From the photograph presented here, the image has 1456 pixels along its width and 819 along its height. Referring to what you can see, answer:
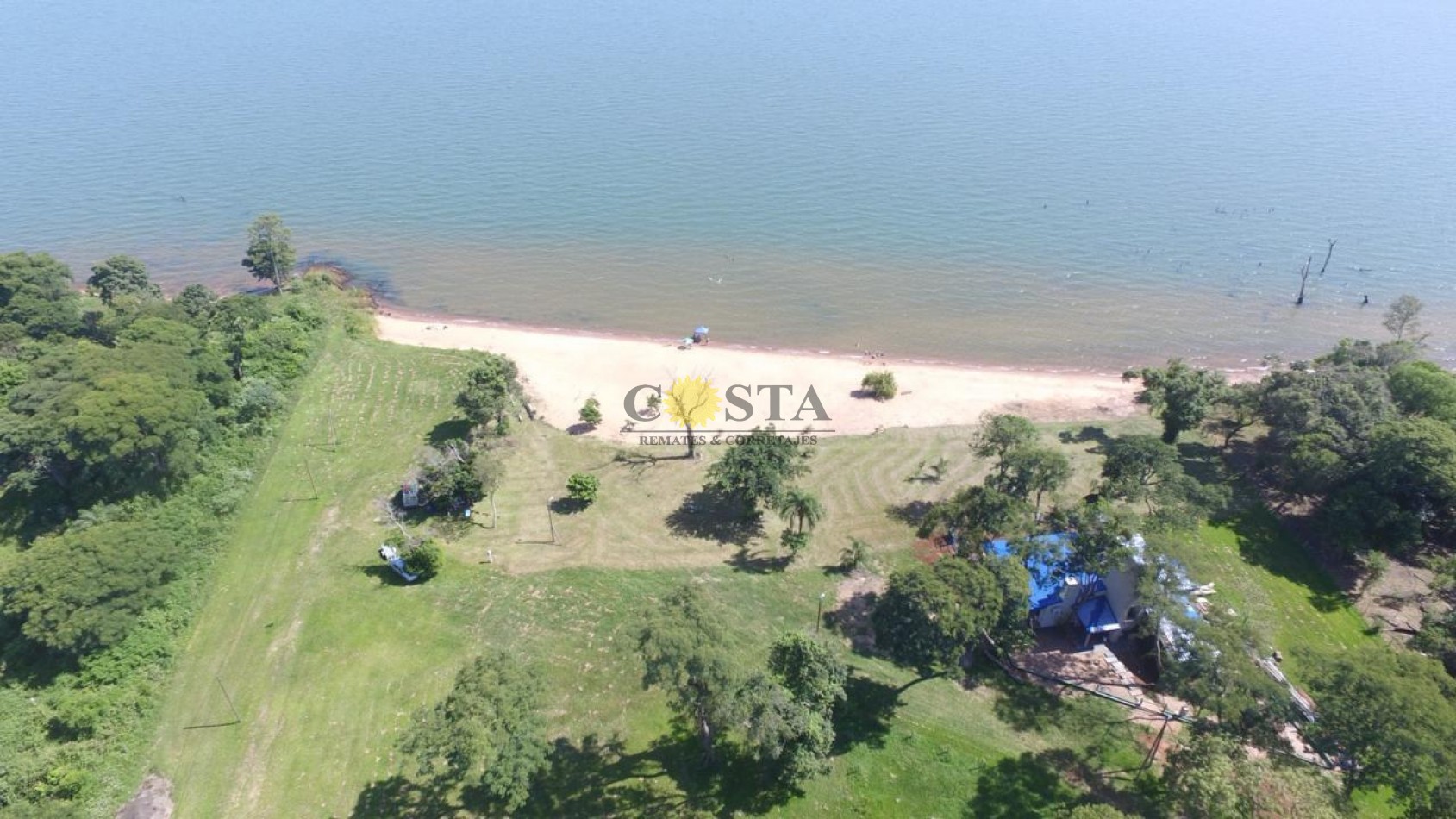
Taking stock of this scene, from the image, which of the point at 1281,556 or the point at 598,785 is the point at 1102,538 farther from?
the point at 598,785

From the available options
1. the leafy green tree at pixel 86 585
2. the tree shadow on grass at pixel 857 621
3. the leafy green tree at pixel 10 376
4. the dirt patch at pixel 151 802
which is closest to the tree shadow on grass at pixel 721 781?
the tree shadow on grass at pixel 857 621

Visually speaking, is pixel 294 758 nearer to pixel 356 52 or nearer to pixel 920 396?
pixel 920 396

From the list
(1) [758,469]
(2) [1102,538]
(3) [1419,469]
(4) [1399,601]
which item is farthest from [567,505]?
(3) [1419,469]

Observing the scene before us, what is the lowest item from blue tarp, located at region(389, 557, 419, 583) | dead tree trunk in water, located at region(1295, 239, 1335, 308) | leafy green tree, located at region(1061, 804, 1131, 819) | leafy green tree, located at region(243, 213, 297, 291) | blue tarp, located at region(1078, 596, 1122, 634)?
leafy green tree, located at region(1061, 804, 1131, 819)

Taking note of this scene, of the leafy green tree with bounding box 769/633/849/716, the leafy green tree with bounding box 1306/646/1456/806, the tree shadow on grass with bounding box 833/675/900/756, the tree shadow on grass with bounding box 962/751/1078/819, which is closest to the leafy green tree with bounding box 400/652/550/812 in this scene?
the leafy green tree with bounding box 769/633/849/716

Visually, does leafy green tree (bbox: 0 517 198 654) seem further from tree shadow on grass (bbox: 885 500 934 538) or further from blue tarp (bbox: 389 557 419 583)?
tree shadow on grass (bbox: 885 500 934 538)

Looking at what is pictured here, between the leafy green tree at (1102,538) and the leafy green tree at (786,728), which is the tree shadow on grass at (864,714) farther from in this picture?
the leafy green tree at (1102,538)

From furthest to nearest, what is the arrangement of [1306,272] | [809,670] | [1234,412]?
[1306,272] < [1234,412] < [809,670]
